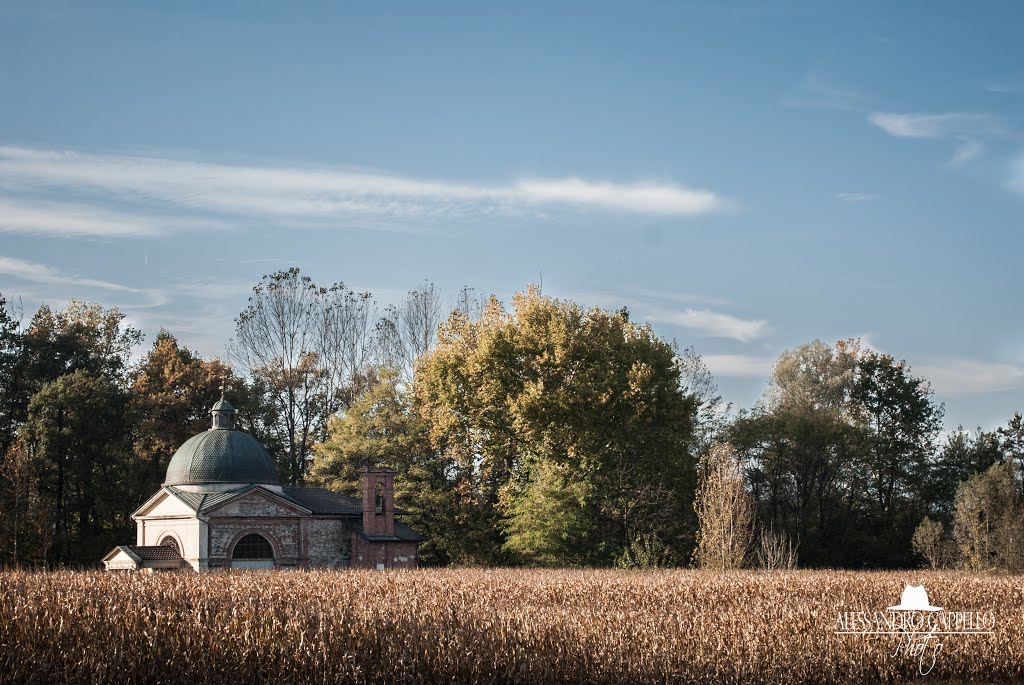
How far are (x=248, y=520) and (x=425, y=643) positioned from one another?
40817 mm

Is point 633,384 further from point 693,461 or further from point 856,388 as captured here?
point 856,388

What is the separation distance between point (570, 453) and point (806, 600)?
96.4 ft

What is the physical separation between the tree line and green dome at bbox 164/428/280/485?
5.31 m

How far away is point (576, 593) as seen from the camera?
33.0 m

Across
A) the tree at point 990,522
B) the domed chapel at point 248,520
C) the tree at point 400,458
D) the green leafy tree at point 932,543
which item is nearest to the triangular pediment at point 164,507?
the domed chapel at point 248,520

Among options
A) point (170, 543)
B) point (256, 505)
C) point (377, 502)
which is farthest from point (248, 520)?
point (377, 502)

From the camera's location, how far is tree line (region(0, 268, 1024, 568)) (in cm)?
5941

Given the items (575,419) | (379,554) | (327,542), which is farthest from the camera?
(379,554)

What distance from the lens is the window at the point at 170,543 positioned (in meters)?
60.5

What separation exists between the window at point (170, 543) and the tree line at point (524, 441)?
19.9 feet

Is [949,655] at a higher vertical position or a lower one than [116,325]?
lower

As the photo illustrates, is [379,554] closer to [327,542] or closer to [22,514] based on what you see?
[327,542]

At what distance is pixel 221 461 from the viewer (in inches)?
2472

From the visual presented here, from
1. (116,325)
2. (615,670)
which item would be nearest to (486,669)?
(615,670)
